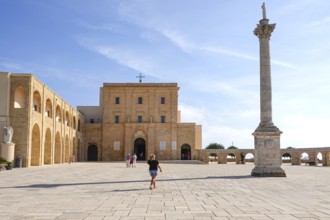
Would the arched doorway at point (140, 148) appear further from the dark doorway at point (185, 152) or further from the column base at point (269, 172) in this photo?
the column base at point (269, 172)

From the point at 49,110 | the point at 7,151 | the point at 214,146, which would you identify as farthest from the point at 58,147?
the point at 214,146

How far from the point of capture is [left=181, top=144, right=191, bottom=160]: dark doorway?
2112 inches

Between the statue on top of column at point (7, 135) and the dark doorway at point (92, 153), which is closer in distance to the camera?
the statue on top of column at point (7, 135)

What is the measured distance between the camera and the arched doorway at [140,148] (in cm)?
5409

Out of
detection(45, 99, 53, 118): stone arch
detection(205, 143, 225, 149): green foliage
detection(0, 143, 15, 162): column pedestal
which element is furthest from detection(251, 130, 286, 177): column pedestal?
detection(205, 143, 225, 149): green foliage

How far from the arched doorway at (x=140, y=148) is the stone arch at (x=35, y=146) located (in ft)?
72.6

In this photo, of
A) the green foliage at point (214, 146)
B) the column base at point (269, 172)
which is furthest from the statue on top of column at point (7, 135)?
the green foliage at point (214, 146)

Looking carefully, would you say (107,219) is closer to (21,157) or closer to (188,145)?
(21,157)

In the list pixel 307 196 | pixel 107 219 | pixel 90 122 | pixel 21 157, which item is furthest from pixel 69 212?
pixel 90 122

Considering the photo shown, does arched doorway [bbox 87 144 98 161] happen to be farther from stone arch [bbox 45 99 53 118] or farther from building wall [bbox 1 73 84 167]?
stone arch [bbox 45 99 53 118]

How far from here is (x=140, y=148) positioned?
54.7 m

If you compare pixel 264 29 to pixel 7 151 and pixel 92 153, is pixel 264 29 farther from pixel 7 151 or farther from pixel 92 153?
pixel 92 153

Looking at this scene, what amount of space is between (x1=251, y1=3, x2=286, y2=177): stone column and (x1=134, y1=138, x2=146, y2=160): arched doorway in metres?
34.1

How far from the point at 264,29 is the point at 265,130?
5988mm
